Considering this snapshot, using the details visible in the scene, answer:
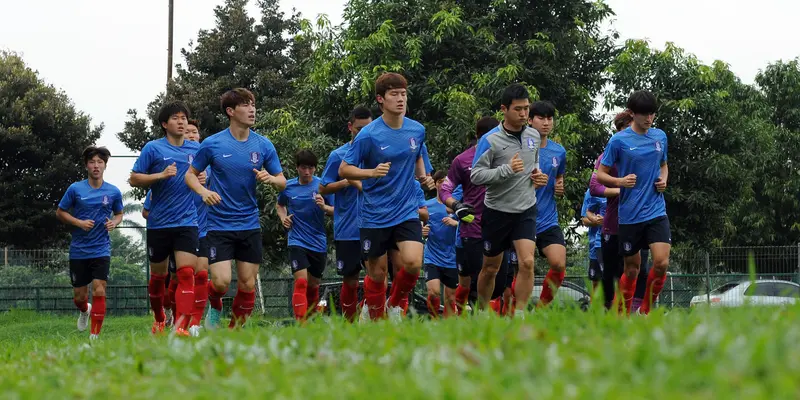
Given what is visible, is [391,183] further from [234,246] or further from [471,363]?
[471,363]

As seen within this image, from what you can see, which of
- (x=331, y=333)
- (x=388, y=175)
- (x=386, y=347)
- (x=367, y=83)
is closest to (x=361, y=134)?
(x=388, y=175)

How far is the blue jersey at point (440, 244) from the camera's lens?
14.9 m

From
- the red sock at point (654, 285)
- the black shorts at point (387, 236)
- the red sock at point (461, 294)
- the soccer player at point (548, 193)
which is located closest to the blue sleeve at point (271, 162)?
the black shorts at point (387, 236)

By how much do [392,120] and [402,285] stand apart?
5.43 ft

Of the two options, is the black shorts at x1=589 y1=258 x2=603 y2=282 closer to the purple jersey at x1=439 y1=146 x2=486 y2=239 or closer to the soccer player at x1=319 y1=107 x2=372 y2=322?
the purple jersey at x1=439 y1=146 x2=486 y2=239

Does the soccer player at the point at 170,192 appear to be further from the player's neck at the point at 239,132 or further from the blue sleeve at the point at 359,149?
the blue sleeve at the point at 359,149

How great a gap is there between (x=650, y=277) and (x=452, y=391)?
813 centimetres

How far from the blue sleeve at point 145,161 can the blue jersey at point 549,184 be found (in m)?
4.31

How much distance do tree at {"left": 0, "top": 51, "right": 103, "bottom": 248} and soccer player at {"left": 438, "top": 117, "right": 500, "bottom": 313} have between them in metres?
23.4

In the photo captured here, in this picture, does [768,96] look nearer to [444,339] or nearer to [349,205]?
[349,205]

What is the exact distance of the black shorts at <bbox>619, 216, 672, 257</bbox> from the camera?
35.8 feet

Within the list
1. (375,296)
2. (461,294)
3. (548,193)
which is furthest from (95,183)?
(548,193)

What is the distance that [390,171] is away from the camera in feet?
33.9

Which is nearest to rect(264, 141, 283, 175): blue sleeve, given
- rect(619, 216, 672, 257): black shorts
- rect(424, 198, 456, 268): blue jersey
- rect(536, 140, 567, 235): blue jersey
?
rect(536, 140, 567, 235): blue jersey
